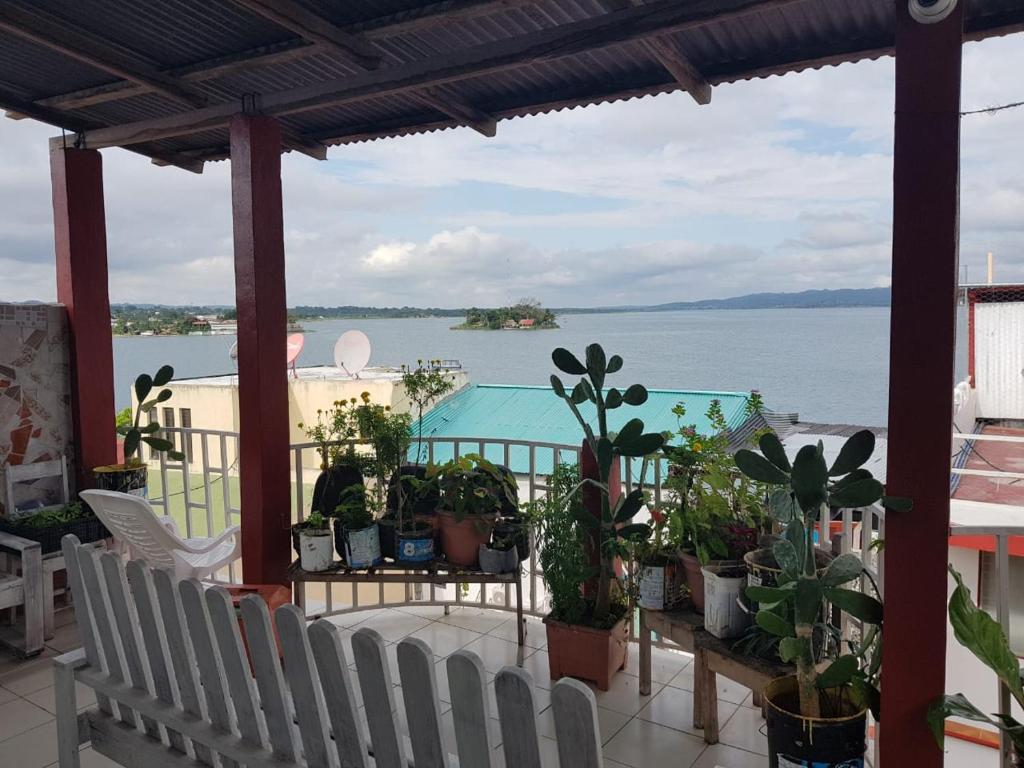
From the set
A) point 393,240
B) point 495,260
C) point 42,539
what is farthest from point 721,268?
point 42,539

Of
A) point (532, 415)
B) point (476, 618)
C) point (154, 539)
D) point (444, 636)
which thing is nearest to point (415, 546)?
point (444, 636)

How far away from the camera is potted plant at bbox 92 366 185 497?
14.2 feet

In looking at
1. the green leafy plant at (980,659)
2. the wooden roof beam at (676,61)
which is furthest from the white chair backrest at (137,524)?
the green leafy plant at (980,659)

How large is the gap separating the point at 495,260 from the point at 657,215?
11742 millimetres

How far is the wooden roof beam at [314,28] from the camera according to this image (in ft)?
8.70

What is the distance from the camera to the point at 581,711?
1.17m

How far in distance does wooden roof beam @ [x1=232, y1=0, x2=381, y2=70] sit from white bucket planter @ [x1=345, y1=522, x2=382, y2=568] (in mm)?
2123

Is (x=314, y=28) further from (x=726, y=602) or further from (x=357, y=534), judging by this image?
(x=726, y=602)

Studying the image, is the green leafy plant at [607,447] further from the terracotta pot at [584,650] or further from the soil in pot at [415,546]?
the soil in pot at [415,546]

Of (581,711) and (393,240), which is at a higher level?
(393,240)

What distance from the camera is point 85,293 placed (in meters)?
4.57

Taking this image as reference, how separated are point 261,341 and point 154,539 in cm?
107

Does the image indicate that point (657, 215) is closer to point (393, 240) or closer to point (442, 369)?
point (393, 240)

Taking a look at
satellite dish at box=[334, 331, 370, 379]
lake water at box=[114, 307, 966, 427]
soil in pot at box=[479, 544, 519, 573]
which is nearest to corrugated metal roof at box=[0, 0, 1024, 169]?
soil in pot at box=[479, 544, 519, 573]
